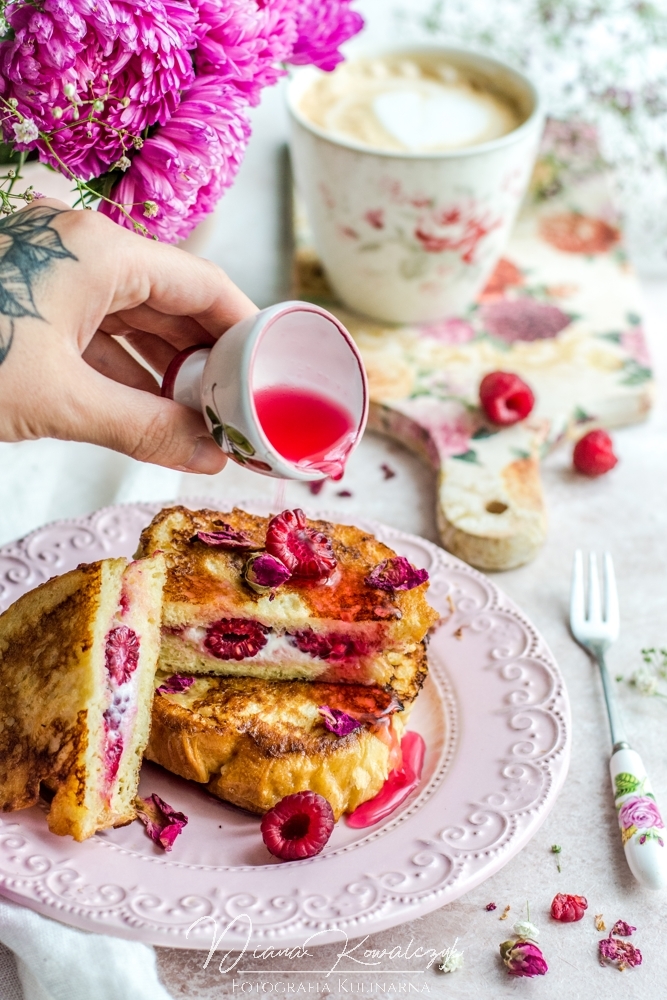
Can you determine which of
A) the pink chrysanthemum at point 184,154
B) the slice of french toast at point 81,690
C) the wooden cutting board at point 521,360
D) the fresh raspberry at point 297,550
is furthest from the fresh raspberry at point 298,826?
the pink chrysanthemum at point 184,154

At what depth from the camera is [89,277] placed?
6.68ft

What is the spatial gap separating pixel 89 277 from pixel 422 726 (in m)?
1.26

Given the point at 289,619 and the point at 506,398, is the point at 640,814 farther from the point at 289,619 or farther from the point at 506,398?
the point at 506,398

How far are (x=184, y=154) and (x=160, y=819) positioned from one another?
4.60ft

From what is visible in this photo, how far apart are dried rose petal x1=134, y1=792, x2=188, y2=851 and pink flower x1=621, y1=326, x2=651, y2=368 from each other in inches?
93.4

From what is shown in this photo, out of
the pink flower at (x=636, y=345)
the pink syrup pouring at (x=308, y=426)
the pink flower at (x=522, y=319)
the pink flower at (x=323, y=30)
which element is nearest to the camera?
the pink syrup pouring at (x=308, y=426)

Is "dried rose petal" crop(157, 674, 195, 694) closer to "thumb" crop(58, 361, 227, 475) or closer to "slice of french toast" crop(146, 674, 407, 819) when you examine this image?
"slice of french toast" crop(146, 674, 407, 819)

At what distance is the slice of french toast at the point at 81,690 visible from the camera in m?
2.08

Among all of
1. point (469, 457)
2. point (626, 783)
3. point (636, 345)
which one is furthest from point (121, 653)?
point (636, 345)

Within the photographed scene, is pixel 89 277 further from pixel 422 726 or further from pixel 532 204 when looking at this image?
pixel 532 204

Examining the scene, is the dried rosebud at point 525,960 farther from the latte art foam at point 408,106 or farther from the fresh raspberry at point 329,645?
the latte art foam at point 408,106

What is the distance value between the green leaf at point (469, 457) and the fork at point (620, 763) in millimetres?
466

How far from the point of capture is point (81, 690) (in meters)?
2.11

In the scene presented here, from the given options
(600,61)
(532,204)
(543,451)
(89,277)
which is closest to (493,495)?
(543,451)
